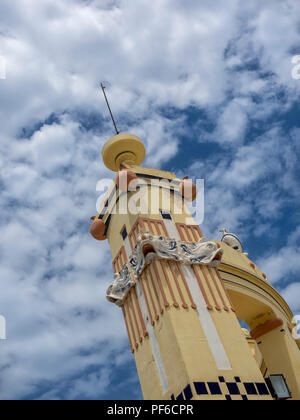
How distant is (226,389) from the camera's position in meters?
11.8

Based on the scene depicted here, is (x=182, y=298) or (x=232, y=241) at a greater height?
(x=232, y=241)

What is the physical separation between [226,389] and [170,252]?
Answer: 455 cm

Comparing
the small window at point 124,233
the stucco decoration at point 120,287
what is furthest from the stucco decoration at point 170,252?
the small window at point 124,233

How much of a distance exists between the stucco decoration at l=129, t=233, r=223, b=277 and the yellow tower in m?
0.03

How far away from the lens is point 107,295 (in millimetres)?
15766

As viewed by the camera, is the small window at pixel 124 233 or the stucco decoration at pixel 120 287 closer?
the stucco decoration at pixel 120 287

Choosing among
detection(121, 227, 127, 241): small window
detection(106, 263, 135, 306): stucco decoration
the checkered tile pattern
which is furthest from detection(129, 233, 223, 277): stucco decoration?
the checkered tile pattern

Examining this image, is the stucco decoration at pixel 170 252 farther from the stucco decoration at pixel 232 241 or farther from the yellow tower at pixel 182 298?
the stucco decoration at pixel 232 241

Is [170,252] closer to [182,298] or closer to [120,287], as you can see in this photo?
[182,298]

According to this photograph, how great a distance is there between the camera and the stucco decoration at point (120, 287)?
50.6 ft

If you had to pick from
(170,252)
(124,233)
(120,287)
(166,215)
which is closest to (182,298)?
(170,252)

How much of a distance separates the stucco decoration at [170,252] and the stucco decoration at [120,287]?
412mm

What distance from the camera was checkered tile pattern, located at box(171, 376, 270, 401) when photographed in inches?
452
